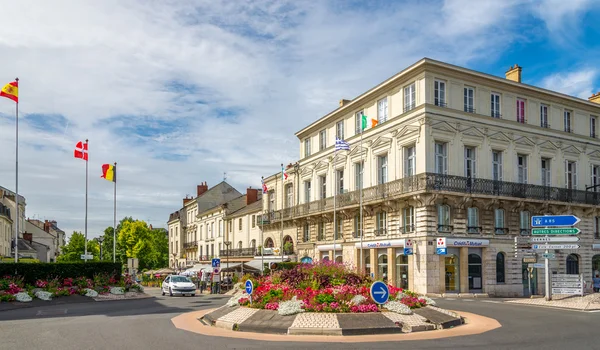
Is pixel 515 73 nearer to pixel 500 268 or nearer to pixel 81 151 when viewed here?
pixel 500 268

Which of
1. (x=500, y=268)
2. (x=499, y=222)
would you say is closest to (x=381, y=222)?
(x=499, y=222)

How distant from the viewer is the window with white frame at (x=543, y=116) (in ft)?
131

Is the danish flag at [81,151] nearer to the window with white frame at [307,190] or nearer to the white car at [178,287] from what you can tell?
the white car at [178,287]

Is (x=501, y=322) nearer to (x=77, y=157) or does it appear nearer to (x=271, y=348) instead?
(x=271, y=348)

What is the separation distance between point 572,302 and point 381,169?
16.4 meters

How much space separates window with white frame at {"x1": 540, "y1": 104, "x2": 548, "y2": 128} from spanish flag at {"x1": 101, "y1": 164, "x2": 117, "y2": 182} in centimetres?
2903

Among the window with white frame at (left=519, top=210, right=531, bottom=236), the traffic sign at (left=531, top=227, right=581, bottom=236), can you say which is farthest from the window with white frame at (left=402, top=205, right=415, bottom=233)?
the traffic sign at (left=531, top=227, right=581, bottom=236)

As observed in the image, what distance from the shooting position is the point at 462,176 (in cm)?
3562

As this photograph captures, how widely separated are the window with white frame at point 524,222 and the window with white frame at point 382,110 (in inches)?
418

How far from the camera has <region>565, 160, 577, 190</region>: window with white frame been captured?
40.8m

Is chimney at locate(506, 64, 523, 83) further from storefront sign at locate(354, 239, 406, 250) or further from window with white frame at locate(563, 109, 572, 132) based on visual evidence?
storefront sign at locate(354, 239, 406, 250)

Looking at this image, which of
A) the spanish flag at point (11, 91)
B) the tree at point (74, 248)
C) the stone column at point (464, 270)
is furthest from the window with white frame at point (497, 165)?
the tree at point (74, 248)

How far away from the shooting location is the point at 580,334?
604 inches

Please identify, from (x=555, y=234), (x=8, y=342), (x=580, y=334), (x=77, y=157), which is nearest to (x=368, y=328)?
(x=580, y=334)
